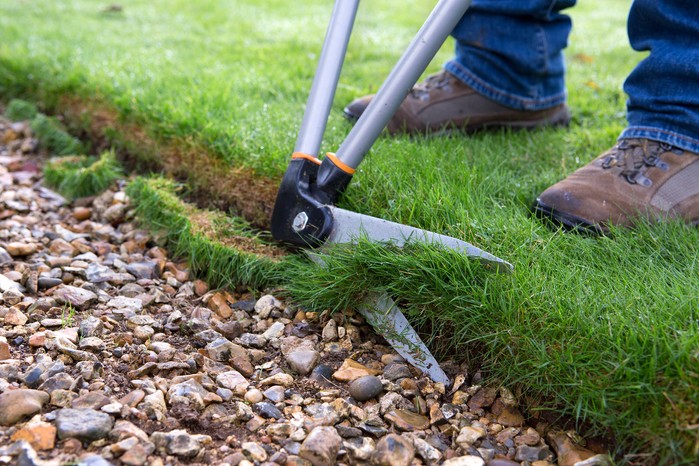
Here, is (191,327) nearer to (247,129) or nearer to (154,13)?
(247,129)

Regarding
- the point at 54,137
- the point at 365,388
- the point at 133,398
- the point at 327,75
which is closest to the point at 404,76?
the point at 327,75

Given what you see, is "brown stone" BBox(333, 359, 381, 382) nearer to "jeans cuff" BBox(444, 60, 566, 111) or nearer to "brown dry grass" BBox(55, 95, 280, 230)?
"brown dry grass" BBox(55, 95, 280, 230)

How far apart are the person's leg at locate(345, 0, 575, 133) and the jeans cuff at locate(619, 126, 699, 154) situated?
0.65 metres

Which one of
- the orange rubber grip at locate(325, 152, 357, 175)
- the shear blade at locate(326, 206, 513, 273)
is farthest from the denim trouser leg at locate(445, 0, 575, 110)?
the shear blade at locate(326, 206, 513, 273)

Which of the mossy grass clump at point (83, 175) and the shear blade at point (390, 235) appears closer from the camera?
the shear blade at point (390, 235)

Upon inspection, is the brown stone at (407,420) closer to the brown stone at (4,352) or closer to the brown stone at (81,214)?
the brown stone at (4,352)

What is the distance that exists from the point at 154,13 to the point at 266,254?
381 cm

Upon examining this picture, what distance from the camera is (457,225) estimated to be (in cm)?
194

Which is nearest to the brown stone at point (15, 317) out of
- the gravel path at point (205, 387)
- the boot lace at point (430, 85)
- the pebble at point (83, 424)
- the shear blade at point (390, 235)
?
the gravel path at point (205, 387)

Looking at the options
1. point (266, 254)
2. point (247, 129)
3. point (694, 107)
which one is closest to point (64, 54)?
point (247, 129)

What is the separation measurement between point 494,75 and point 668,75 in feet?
2.54

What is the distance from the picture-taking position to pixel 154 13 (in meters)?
5.34

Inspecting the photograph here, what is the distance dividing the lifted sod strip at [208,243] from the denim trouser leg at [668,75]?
4.03 feet

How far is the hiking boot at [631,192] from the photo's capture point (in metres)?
2.06
